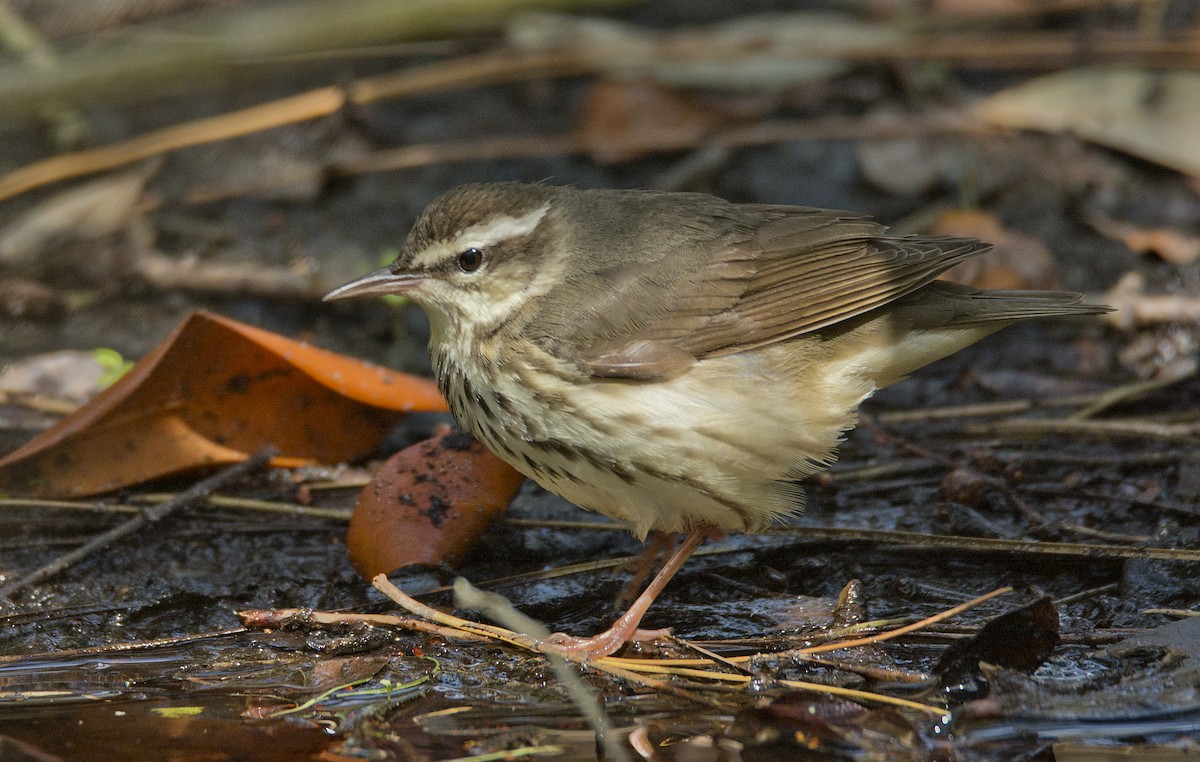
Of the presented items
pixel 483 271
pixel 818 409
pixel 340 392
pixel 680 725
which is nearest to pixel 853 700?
pixel 680 725

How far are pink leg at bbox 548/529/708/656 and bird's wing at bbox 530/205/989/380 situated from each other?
71 centimetres

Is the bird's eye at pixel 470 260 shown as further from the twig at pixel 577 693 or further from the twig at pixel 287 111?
the twig at pixel 287 111

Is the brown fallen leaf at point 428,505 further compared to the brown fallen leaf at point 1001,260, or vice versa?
the brown fallen leaf at point 1001,260

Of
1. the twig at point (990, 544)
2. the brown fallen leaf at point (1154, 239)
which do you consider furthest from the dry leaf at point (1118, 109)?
the twig at point (990, 544)

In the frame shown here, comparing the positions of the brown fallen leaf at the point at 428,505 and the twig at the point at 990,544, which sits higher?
the brown fallen leaf at the point at 428,505

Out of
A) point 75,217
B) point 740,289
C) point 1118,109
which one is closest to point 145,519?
point 740,289

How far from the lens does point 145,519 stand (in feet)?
16.5

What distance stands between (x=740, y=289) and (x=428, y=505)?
1345 mm

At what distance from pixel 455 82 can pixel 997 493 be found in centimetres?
452

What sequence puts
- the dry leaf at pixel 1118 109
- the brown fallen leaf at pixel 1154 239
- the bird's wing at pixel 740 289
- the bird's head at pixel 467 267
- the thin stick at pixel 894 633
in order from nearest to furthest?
the thin stick at pixel 894 633, the bird's wing at pixel 740 289, the bird's head at pixel 467 267, the brown fallen leaf at pixel 1154 239, the dry leaf at pixel 1118 109

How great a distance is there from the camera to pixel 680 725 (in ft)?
12.4

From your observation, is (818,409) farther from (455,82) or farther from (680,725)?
(455,82)

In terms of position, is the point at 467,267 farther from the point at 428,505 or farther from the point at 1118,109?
the point at 1118,109

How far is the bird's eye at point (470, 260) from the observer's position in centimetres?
473
